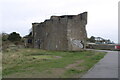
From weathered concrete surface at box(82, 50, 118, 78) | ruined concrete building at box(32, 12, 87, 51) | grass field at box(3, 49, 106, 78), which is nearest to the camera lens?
weathered concrete surface at box(82, 50, 118, 78)

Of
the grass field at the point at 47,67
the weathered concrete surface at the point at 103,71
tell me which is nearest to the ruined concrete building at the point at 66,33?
the grass field at the point at 47,67

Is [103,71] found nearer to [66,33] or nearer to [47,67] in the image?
[47,67]

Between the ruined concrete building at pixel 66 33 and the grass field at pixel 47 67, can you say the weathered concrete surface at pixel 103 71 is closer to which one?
the grass field at pixel 47 67

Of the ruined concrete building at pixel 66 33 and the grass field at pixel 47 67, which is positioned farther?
the ruined concrete building at pixel 66 33

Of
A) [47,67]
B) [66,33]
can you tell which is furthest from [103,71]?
[66,33]

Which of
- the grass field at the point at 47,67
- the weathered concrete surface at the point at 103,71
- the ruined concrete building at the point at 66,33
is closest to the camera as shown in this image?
the weathered concrete surface at the point at 103,71

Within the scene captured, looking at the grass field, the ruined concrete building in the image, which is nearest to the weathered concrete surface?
the grass field

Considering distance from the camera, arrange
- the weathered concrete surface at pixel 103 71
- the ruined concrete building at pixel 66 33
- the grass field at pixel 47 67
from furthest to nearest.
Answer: the ruined concrete building at pixel 66 33 < the grass field at pixel 47 67 < the weathered concrete surface at pixel 103 71

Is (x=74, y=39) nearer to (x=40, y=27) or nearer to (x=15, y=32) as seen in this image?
A: (x=40, y=27)

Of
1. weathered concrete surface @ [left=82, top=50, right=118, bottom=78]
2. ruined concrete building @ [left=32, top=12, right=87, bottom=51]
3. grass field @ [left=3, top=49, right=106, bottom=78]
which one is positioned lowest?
grass field @ [left=3, top=49, right=106, bottom=78]

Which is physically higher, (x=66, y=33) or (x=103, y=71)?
(x=66, y=33)

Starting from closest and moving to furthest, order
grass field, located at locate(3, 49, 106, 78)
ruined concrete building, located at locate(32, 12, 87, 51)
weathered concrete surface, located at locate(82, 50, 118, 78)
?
1. weathered concrete surface, located at locate(82, 50, 118, 78)
2. grass field, located at locate(3, 49, 106, 78)
3. ruined concrete building, located at locate(32, 12, 87, 51)

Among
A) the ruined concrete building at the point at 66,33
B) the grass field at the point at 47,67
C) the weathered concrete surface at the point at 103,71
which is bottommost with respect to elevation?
the grass field at the point at 47,67

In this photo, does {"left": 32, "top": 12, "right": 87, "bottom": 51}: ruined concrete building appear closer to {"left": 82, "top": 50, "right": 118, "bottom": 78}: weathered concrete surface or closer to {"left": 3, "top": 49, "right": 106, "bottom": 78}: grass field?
{"left": 3, "top": 49, "right": 106, "bottom": 78}: grass field
